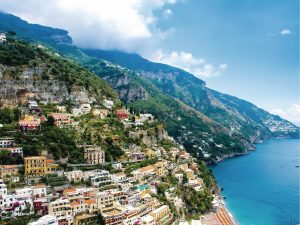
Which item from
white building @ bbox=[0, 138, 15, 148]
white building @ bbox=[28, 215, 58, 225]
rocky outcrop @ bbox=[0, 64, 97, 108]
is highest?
rocky outcrop @ bbox=[0, 64, 97, 108]

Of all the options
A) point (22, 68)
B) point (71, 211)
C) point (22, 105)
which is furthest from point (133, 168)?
point (22, 68)

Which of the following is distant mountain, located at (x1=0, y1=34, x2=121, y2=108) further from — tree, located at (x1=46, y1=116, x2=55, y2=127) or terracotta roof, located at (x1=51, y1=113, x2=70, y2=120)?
tree, located at (x1=46, y1=116, x2=55, y2=127)

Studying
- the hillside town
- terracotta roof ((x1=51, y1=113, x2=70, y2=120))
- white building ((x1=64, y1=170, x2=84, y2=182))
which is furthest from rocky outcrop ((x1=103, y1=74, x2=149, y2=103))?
white building ((x1=64, y1=170, x2=84, y2=182))

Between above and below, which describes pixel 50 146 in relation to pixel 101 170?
above

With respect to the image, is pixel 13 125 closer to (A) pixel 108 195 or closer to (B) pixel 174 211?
(A) pixel 108 195

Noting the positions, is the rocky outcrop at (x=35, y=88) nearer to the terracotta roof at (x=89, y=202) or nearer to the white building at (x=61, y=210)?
the terracotta roof at (x=89, y=202)

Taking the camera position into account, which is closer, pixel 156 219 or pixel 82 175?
pixel 156 219

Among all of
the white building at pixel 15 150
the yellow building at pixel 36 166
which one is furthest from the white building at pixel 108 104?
the yellow building at pixel 36 166

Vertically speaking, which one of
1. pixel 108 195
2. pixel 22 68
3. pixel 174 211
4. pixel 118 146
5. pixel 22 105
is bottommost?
pixel 174 211
